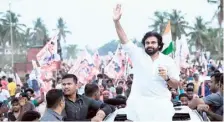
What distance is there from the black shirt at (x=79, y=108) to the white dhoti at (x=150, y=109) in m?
0.61

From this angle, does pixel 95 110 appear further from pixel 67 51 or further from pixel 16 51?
pixel 67 51

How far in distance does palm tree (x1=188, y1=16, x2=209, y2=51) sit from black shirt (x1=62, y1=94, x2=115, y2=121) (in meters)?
84.3

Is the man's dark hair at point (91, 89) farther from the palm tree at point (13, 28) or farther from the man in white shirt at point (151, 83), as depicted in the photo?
the palm tree at point (13, 28)

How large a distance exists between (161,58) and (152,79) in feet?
0.78

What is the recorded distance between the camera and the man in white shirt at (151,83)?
4.62m

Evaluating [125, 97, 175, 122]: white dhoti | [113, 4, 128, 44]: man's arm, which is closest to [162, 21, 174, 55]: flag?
[113, 4, 128, 44]: man's arm

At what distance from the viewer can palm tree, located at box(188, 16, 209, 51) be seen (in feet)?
294

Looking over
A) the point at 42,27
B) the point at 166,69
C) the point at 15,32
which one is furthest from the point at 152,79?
the point at 42,27

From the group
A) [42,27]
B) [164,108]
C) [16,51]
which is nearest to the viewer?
[164,108]

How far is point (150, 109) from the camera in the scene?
15.1 feet

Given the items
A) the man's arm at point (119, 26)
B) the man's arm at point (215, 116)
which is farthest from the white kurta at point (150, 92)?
the man's arm at point (215, 116)

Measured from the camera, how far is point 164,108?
4625 millimetres

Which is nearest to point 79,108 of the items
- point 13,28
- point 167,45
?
point 167,45

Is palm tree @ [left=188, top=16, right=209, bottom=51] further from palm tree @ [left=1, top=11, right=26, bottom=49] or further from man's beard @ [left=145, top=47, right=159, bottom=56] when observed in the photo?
man's beard @ [left=145, top=47, right=159, bottom=56]
